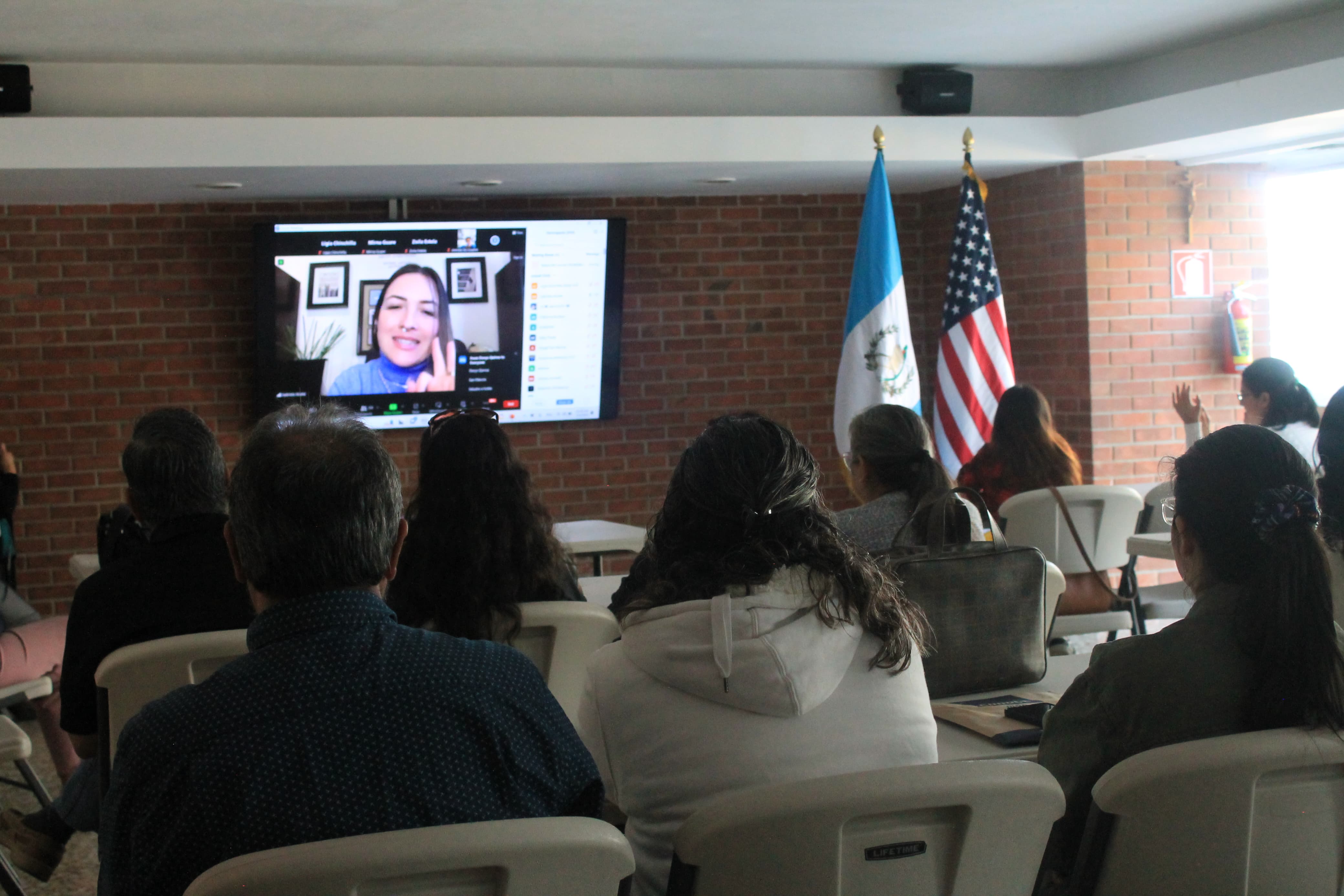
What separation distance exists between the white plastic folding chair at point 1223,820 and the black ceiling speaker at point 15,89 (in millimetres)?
4597

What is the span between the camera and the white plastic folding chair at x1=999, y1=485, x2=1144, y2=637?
12.8 ft

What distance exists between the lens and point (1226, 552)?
1651 millimetres

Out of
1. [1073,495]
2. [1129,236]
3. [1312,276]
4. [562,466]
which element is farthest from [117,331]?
[1312,276]

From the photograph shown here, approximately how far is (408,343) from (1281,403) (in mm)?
3612

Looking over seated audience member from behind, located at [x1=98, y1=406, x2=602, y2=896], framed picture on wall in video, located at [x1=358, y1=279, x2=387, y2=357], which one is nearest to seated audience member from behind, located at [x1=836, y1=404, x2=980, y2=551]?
seated audience member from behind, located at [x1=98, y1=406, x2=602, y2=896]

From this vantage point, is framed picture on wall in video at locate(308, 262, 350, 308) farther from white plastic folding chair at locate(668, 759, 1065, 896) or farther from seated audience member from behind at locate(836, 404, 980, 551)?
white plastic folding chair at locate(668, 759, 1065, 896)

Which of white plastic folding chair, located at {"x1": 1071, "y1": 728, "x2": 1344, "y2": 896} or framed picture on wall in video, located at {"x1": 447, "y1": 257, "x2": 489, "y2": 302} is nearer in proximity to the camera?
white plastic folding chair, located at {"x1": 1071, "y1": 728, "x2": 1344, "y2": 896}

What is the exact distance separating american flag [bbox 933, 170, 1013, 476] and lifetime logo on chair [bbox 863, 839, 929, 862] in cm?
398

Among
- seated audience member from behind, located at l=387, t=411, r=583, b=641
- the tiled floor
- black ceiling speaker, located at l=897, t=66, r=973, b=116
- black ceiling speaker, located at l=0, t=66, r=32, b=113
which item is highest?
black ceiling speaker, located at l=897, t=66, r=973, b=116

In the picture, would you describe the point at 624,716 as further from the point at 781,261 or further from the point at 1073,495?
the point at 781,261

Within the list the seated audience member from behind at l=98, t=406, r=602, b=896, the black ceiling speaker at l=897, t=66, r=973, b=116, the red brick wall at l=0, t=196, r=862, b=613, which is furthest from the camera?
the red brick wall at l=0, t=196, r=862, b=613

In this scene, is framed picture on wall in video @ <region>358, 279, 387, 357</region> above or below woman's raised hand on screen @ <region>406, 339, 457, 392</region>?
above

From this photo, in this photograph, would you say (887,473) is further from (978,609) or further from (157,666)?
Result: (157,666)

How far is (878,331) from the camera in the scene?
17.1ft
